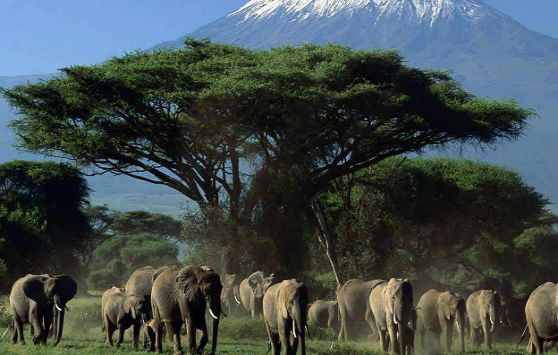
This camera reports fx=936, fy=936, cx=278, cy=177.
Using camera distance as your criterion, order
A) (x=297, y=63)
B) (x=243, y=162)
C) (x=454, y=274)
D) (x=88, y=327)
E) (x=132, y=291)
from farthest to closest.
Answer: (x=454, y=274), (x=243, y=162), (x=297, y=63), (x=88, y=327), (x=132, y=291)

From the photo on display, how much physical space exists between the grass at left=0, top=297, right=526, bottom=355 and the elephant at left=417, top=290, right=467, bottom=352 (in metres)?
1.25

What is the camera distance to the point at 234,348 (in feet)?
75.4

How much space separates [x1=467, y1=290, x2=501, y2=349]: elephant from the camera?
25406 millimetres

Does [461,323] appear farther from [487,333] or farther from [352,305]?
[352,305]

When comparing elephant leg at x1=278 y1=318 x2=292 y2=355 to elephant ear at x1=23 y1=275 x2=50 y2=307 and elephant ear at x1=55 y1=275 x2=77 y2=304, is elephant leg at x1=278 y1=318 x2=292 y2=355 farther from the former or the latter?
elephant ear at x1=23 y1=275 x2=50 y2=307

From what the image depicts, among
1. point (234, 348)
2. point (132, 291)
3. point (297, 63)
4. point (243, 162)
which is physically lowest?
point (234, 348)

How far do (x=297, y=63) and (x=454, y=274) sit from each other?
26178 mm

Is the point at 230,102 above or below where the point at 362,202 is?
above

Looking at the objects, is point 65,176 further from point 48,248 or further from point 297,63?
point 297,63

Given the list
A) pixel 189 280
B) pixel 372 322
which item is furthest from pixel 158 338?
pixel 372 322

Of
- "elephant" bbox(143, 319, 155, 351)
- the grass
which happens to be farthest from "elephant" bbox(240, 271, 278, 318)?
"elephant" bbox(143, 319, 155, 351)

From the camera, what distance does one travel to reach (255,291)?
31.6m

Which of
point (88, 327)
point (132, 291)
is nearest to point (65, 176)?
point (88, 327)

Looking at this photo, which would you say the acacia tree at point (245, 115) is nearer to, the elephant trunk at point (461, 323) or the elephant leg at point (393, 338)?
the elephant trunk at point (461, 323)
